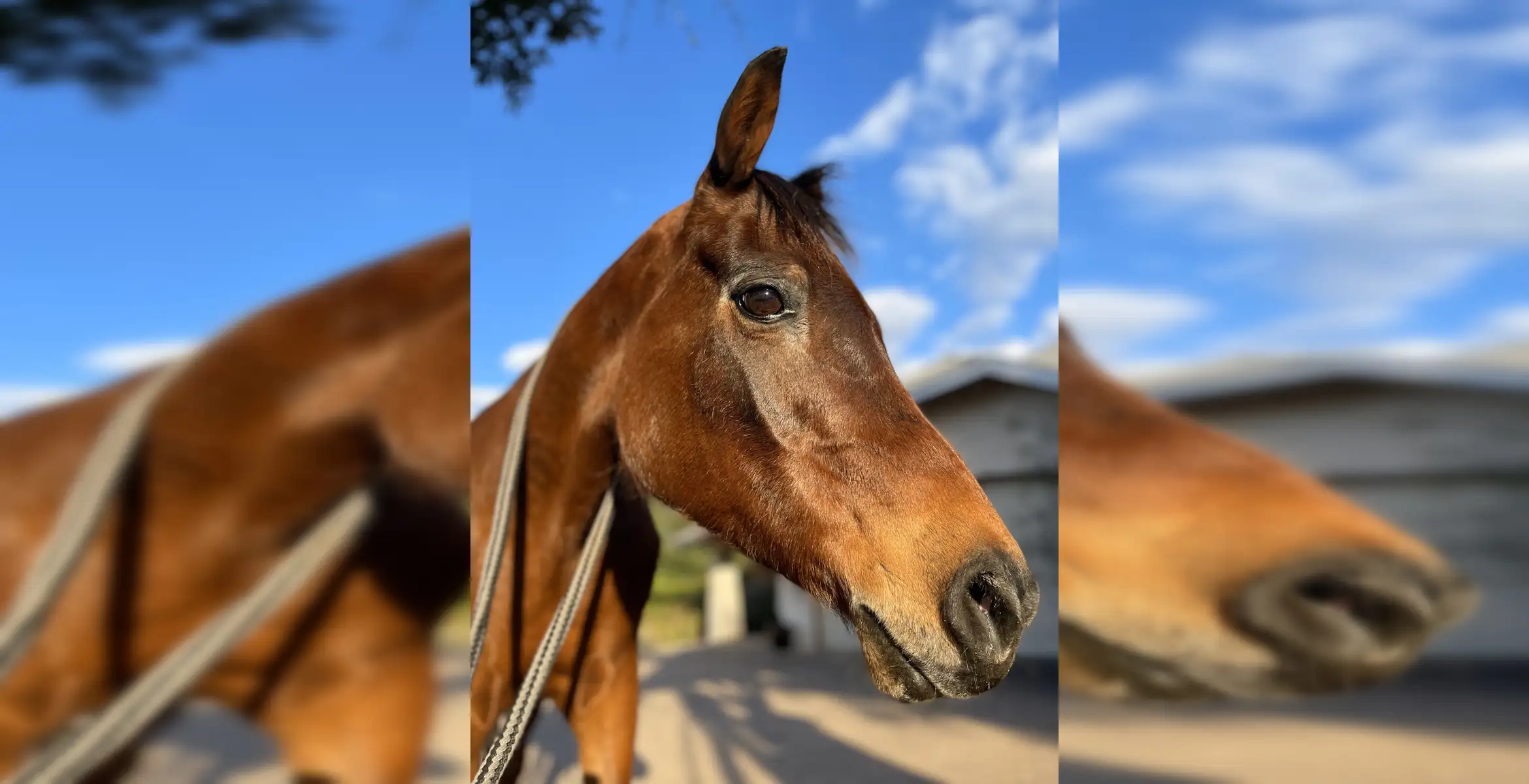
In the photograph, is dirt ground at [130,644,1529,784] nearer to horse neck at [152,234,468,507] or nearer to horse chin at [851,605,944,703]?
horse neck at [152,234,468,507]

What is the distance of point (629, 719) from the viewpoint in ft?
4.46

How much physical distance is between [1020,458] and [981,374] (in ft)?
0.79

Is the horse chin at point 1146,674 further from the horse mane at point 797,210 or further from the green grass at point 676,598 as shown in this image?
the green grass at point 676,598

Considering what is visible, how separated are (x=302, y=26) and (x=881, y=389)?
0.65 meters

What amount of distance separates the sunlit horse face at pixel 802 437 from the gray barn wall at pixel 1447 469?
360 millimetres

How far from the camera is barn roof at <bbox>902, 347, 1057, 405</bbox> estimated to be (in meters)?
1.89

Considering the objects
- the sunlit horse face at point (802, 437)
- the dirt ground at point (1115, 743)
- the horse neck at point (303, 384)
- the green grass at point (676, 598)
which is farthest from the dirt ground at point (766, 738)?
the green grass at point (676, 598)

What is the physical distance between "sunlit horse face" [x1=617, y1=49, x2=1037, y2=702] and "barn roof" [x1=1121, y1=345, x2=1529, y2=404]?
11.5 inches

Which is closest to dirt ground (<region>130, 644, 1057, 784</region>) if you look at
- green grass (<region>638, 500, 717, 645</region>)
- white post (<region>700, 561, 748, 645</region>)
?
white post (<region>700, 561, 748, 645</region>)

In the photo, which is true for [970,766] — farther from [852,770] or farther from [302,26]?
[302,26]

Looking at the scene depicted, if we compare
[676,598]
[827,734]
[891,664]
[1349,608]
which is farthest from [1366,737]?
[676,598]

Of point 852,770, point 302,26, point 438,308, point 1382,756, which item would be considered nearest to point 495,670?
point 438,308

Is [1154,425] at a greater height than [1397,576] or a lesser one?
greater

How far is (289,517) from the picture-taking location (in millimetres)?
529
